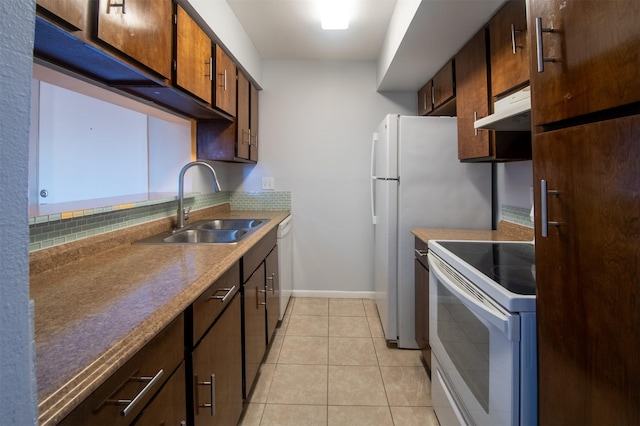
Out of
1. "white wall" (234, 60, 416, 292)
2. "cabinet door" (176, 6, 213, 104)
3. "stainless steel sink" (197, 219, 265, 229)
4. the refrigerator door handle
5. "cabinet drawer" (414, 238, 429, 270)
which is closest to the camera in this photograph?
"cabinet door" (176, 6, 213, 104)

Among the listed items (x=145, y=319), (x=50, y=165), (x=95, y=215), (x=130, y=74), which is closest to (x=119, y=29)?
(x=130, y=74)

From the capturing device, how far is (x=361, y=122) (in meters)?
3.11

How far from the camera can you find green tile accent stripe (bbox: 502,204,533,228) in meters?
1.82

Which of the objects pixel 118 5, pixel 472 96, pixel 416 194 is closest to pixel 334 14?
pixel 472 96

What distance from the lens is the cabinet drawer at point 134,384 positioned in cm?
56

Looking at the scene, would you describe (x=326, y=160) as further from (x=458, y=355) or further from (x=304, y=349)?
(x=458, y=355)

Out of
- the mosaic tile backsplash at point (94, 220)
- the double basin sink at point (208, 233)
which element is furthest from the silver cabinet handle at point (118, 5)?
the double basin sink at point (208, 233)

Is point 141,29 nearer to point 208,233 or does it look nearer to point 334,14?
point 208,233

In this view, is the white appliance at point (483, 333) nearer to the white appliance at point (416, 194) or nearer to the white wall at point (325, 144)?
the white appliance at point (416, 194)

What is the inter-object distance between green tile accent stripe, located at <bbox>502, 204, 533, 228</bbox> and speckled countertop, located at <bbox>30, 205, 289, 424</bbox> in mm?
1612

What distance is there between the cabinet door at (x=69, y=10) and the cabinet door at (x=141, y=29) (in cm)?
5

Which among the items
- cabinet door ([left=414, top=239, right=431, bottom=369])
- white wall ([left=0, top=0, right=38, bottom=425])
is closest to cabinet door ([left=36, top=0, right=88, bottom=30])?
white wall ([left=0, top=0, right=38, bottom=425])

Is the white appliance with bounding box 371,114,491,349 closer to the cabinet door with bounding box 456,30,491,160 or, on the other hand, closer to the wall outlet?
the cabinet door with bounding box 456,30,491,160

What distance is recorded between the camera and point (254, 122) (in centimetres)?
293
